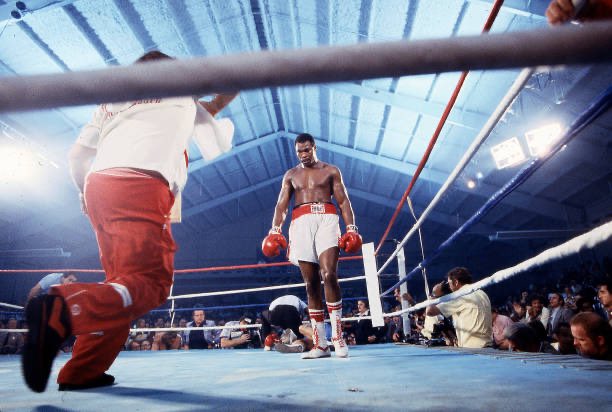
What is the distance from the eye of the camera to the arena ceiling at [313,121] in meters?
5.57

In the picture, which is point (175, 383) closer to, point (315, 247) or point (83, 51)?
point (315, 247)

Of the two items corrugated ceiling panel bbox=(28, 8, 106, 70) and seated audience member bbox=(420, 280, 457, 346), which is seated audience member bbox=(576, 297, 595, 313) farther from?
corrugated ceiling panel bbox=(28, 8, 106, 70)

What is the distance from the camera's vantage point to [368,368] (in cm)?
146

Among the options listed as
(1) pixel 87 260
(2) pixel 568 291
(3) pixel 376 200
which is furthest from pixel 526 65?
(1) pixel 87 260

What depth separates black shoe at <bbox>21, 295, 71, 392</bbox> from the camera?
2.49 feet

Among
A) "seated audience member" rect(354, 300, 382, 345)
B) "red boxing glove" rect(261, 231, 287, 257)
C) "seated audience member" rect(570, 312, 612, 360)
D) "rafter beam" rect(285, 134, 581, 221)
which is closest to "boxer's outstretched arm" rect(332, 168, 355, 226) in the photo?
"red boxing glove" rect(261, 231, 287, 257)

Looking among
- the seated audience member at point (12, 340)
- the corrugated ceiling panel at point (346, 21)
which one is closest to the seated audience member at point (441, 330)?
the corrugated ceiling panel at point (346, 21)

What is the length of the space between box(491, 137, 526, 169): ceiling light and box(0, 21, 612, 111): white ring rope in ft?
26.4

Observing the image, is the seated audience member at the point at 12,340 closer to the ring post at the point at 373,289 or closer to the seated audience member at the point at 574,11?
the ring post at the point at 373,289

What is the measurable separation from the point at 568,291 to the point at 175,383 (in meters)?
9.12

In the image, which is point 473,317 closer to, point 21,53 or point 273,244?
point 273,244

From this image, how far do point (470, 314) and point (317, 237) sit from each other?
1.33m

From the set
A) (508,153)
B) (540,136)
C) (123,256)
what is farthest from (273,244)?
(508,153)

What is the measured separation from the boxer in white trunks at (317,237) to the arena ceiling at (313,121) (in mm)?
1647
